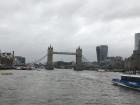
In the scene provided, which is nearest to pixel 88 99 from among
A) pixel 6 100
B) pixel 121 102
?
pixel 121 102

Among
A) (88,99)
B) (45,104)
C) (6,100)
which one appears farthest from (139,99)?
(6,100)

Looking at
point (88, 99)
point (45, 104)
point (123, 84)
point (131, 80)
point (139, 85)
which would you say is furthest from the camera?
point (123, 84)

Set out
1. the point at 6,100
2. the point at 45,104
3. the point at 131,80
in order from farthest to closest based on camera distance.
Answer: the point at 131,80
the point at 6,100
the point at 45,104

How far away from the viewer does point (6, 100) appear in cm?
4747

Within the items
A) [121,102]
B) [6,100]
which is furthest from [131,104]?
[6,100]

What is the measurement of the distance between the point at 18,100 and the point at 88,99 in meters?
11.0

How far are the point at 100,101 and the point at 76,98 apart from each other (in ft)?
14.6

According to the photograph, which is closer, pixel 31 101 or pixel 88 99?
pixel 31 101

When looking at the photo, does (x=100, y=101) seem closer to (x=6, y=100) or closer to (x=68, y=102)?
(x=68, y=102)

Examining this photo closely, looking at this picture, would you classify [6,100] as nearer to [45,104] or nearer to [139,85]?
[45,104]

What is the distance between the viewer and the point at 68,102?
47125 mm

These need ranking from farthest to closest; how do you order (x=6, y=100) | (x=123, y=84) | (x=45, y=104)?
(x=123, y=84) < (x=6, y=100) < (x=45, y=104)

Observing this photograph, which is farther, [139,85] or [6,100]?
[139,85]

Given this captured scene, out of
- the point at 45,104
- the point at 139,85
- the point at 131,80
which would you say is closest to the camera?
the point at 45,104
